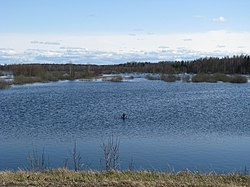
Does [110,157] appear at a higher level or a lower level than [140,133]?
higher

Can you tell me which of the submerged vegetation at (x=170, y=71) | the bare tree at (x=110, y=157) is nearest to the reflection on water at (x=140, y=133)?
the bare tree at (x=110, y=157)

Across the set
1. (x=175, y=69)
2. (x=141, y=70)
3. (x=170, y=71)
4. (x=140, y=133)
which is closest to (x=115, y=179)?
(x=140, y=133)

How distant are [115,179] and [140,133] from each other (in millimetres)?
10056

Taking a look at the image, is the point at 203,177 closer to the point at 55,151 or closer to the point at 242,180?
the point at 242,180

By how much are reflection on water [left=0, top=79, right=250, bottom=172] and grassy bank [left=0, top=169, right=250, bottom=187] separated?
3.91m

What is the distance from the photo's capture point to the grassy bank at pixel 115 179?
6.27 m

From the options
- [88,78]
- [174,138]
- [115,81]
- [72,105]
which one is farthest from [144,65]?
[174,138]

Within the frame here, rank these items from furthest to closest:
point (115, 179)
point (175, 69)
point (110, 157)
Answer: point (175, 69) < point (110, 157) < point (115, 179)

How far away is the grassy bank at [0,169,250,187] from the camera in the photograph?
247 inches

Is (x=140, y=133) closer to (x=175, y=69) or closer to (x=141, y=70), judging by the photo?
(x=175, y=69)

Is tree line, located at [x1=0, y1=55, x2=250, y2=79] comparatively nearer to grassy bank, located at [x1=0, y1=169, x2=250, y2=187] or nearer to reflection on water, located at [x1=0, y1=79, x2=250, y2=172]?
reflection on water, located at [x1=0, y1=79, x2=250, y2=172]

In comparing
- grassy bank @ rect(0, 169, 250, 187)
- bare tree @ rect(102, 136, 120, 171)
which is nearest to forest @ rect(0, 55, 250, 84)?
bare tree @ rect(102, 136, 120, 171)

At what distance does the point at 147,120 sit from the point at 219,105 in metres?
9.14

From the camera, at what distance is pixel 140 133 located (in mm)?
16531
